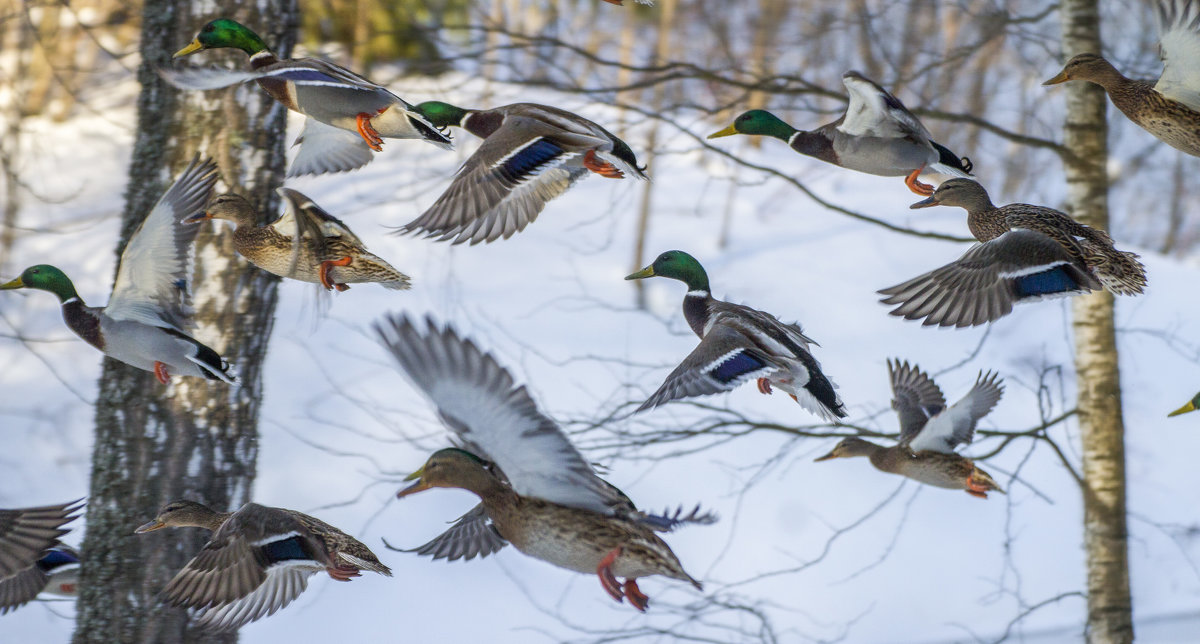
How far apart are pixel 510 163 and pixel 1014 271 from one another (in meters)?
1.28

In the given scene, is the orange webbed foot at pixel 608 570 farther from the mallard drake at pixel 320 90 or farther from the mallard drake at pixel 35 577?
the mallard drake at pixel 35 577

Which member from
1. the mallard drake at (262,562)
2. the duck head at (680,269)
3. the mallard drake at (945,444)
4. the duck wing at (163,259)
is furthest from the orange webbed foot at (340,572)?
the mallard drake at (945,444)

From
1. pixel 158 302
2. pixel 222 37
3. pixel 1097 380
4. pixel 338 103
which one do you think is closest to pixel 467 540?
pixel 158 302

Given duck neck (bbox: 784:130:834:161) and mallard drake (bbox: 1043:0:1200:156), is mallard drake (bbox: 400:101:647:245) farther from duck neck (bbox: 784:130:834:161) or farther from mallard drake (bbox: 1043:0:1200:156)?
mallard drake (bbox: 1043:0:1200:156)

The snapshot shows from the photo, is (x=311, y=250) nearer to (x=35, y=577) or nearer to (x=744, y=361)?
(x=744, y=361)

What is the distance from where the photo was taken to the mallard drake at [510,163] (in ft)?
8.72

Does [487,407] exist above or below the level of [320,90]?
below

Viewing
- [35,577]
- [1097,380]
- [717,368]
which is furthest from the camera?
[1097,380]

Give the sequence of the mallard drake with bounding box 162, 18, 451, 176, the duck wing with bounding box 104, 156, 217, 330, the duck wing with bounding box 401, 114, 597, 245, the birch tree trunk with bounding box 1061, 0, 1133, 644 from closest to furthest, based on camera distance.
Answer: the mallard drake with bounding box 162, 18, 451, 176 → the duck wing with bounding box 401, 114, 597, 245 → the duck wing with bounding box 104, 156, 217, 330 → the birch tree trunk with bounding box 1061, 0, 1133, 644

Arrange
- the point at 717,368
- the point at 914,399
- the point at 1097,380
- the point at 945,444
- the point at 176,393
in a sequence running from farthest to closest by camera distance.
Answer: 1. the point at 1097,380
2. the point at 914,399
3. the point at 176,393
4. the point at 945,444
5. the point at 717,368

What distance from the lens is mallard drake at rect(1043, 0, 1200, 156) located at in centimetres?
288

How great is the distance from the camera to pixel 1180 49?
2.93 meters

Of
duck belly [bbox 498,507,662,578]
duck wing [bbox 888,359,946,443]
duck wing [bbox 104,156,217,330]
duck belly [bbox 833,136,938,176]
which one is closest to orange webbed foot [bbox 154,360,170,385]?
duck wing [bbox 104,156,217,330]

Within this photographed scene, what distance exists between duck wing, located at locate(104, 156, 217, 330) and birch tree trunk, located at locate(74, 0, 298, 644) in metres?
0.86
